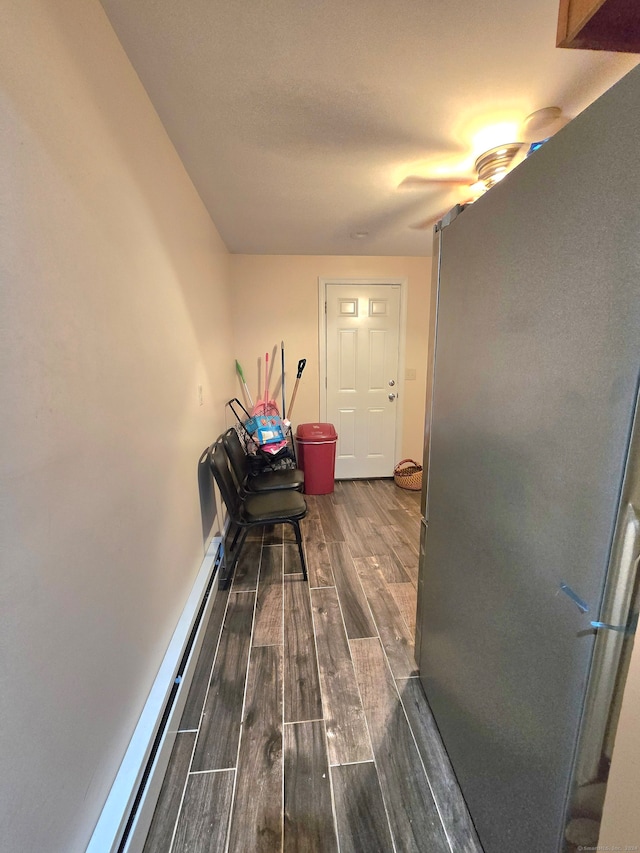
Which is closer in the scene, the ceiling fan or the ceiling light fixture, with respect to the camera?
the ceiling fan

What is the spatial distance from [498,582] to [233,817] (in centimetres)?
108

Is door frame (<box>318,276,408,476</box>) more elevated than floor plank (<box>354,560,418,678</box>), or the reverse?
door frame (<box>318,276,408,476</box>)

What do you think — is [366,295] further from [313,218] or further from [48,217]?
[48,217]

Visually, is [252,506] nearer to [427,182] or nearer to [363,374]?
[363,374]

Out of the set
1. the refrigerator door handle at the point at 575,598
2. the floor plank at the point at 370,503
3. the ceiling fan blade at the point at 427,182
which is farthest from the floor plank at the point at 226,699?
the ceiling fan blade at the point at 427,182

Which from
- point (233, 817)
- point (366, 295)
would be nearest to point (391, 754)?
point (233, 817)

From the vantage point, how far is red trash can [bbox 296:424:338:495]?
131 inches

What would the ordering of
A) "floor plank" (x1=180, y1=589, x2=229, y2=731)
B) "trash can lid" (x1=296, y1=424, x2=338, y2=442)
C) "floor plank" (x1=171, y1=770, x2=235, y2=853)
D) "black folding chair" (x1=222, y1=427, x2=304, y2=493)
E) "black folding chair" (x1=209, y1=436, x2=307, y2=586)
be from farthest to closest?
"trash can lid" (x1=296, y1=424, x2=338, y2=442)
"black folding chair" (x1=222, y1=427, x2=304, y2=493)
"black folding chair" (x1=209, y1=436, x2=307, y2=586)
"floor plank" (x1=180, y1=589, x2=229, y2=731)
"floor plank" (x1=171, y1=770, x2=235, y2=853)

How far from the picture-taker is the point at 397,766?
1149mm

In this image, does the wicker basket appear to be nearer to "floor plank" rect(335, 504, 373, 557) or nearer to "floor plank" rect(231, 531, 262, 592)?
"floor plank" rect(335, 504, 373, 557)

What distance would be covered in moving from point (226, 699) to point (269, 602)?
571 millimetres

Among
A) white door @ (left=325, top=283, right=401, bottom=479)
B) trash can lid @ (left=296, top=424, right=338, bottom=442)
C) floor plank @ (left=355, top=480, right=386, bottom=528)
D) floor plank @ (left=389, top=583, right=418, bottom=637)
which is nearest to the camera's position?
floor plank @ (left=389, top=583, right=418, bottom=637)

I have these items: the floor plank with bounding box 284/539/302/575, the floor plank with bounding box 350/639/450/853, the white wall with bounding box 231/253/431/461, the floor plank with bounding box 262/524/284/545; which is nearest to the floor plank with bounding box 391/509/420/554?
the floor plank with bounding box 284/539/302/575

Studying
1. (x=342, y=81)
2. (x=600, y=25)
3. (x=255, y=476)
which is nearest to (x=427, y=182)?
(x=342, y=81)
